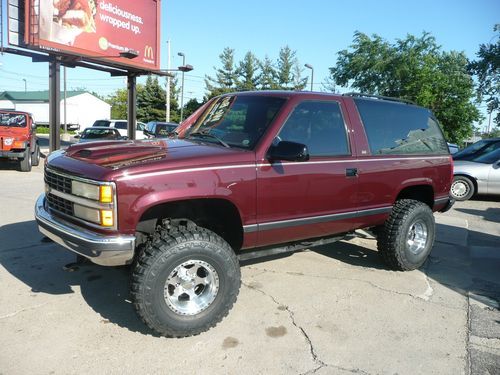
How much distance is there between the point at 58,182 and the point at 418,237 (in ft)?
13.2

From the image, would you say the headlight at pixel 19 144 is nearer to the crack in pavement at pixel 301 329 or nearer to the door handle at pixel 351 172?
the crack in pavement at pixel 301 329

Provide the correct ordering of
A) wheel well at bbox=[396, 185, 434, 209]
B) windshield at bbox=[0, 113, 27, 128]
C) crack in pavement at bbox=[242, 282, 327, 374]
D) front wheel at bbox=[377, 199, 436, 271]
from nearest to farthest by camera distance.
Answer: crack in pavement at bbox=[242, 282, 327, 374] → front wheel at bbox=[377, 199, 436, 271] → wheel well at bbox=[396, 185, 434, 209] → windshield at bbox=[0, 113, 27, 128]

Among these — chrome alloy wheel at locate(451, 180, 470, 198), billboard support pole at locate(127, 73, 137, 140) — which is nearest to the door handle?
chrome alloy wheel at locate(451, 180, 470, 198)

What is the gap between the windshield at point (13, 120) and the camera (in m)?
13.2

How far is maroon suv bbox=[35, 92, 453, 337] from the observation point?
3.17 meters

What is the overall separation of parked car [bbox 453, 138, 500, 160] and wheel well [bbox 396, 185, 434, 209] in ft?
22.3

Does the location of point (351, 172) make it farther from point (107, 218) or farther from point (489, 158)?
point (489, 158)

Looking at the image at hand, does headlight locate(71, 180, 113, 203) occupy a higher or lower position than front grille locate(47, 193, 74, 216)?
higher

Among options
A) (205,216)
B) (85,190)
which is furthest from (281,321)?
(85,190)

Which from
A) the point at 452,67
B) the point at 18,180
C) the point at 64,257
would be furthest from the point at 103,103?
the point at 64,257

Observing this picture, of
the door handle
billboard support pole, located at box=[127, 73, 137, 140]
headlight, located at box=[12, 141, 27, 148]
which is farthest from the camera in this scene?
billboard support pole, located at box=[127, 73, 137, 140]

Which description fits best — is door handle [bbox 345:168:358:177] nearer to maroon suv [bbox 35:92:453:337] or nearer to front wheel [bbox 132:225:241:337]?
maroon suv [bbox 35:92:453:337]

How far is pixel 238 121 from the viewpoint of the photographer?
4.08 meters

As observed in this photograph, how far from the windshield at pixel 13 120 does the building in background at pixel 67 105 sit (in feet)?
187
